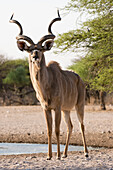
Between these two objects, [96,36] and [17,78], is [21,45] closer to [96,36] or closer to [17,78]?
[96,36]

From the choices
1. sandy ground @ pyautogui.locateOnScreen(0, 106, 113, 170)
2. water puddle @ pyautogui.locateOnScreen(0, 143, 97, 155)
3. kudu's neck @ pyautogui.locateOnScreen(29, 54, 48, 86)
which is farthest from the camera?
water puddle @ pyautogui.locateOnScreen(0, 143, 97, 155)

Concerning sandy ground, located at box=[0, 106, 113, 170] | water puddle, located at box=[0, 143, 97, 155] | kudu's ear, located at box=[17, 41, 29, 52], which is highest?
kudu's ear, located at box=[17, 41, 29, 52]

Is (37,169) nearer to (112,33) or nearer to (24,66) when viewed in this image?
(112,33)

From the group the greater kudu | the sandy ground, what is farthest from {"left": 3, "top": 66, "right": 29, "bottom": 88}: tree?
the greater kudu

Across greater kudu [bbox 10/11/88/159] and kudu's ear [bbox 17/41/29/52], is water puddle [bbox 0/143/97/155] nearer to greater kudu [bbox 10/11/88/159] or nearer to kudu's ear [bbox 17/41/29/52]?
greater kudu [bbox 10/11/88/159]

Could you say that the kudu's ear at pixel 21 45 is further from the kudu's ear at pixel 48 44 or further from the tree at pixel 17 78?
the tree at pixel 17 78

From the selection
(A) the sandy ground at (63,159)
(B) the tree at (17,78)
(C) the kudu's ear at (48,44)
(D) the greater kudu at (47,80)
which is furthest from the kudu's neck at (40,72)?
(B) the tree at (17,78)

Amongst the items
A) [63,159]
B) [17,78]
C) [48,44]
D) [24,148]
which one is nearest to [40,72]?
[48,44]

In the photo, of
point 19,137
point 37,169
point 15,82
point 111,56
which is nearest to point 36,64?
point 37,169

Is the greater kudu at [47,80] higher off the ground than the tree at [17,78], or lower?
lower

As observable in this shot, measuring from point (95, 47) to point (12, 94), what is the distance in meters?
A: 21.6

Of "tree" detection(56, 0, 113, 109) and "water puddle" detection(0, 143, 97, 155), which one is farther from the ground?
"tree" detection(56, 0, 113, 109)

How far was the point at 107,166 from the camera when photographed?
4.83m

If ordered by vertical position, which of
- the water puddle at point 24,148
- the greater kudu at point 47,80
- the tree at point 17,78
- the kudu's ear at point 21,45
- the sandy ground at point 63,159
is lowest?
the water puddle at point 24,148
